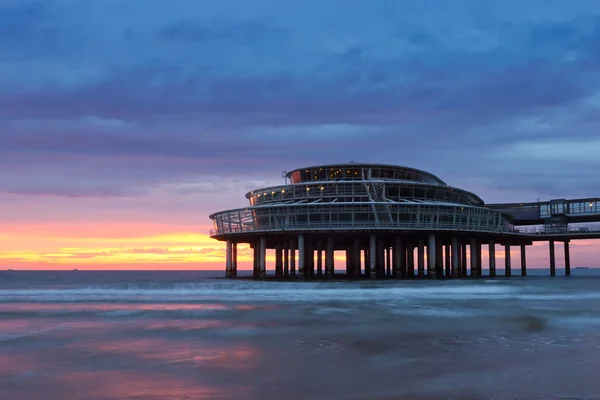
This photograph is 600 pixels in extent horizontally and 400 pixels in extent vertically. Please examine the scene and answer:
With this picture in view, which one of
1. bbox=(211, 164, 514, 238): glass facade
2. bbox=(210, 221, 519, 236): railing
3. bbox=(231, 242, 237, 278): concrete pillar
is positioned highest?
bbox=(211, 164, 514, 238): glass facade

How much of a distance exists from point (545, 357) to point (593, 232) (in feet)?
233

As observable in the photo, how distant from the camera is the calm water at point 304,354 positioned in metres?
12.2

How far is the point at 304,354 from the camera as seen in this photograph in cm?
1677

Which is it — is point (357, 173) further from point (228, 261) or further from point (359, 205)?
point (228, 261)

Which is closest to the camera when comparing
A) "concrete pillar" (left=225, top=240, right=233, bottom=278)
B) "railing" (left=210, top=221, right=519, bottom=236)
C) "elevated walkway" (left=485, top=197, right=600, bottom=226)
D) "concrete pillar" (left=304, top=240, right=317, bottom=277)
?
"railing" (left=210, top=221, right=519, bottom=236)

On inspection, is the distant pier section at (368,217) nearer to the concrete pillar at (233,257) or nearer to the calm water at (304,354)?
the concrete pillar at (233,257)

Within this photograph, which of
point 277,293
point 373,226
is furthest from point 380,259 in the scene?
point 277,293

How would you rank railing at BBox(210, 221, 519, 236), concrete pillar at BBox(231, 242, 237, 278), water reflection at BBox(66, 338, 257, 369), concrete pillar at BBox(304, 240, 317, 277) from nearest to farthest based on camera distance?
1. water reflection at BBox(66, 338, 257, 369)
2. railing at BBox(210, 221, 519, 236)
3. concrete pillar at BBox(231, 242, 237, 278)
4. concrete pillar at BBox(304, 240, 317, 277)

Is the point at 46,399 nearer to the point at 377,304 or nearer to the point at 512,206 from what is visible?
the point at 377,304

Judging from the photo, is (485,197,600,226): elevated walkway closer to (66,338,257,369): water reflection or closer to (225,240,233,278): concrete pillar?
(225,240,233,278): concrete pillar

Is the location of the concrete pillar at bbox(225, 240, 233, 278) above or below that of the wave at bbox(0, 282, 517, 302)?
above

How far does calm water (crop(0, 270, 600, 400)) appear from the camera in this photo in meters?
12.2

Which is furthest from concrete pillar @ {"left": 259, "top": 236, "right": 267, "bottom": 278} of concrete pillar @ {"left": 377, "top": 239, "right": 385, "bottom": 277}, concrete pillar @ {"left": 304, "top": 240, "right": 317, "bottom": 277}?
concrete pillar @ {"left": 377, "top": 239, "right": 385, "bottom": 277}

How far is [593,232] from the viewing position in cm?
7888
